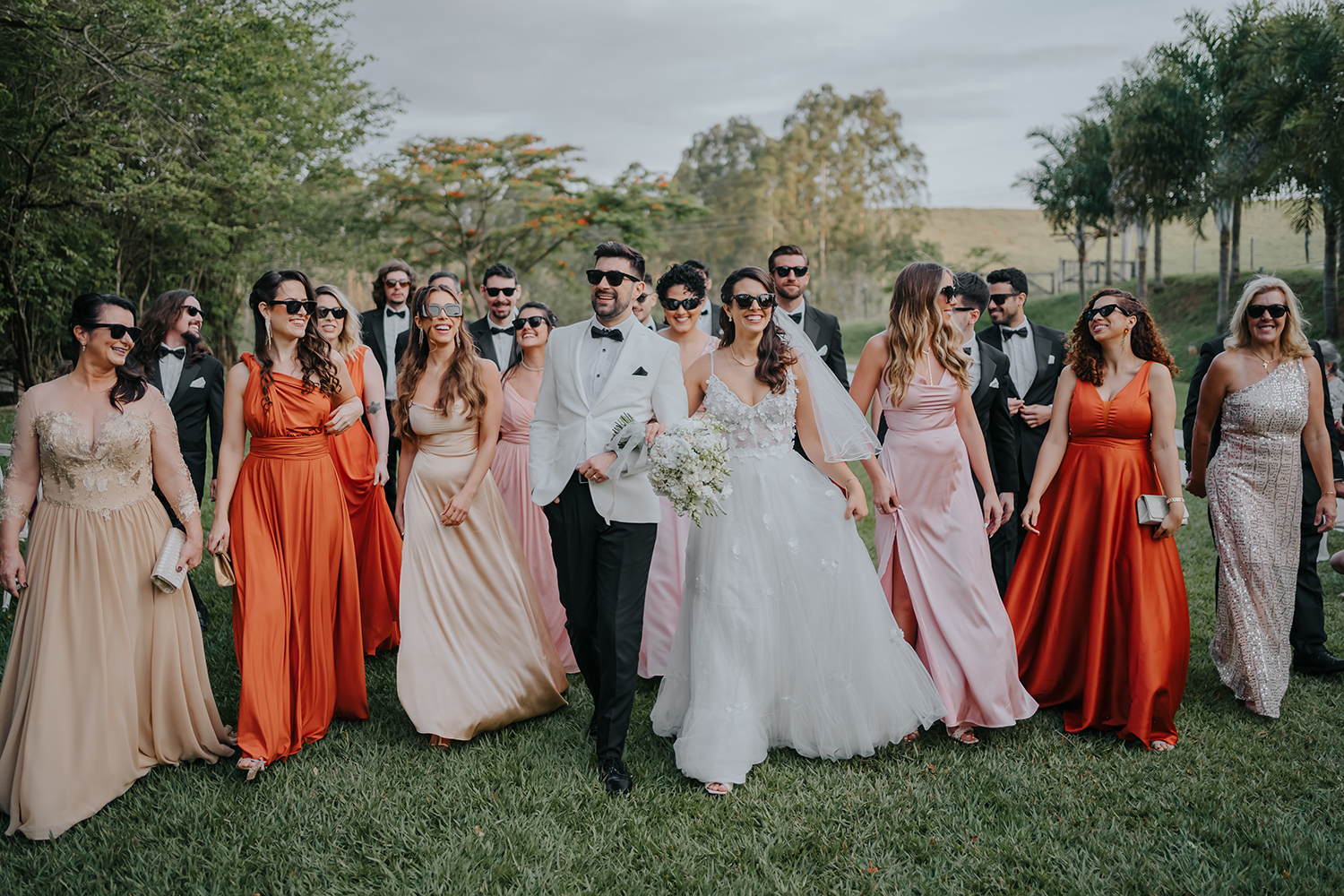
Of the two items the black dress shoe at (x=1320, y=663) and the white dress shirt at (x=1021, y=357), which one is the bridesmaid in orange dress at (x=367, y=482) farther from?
the black dress shoe at (x=1320, y=663)

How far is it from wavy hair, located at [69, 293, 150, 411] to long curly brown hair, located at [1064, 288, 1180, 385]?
15.5 ft

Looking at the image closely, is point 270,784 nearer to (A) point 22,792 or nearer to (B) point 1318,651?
(A) point 22,792

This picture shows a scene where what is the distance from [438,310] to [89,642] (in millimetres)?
2270

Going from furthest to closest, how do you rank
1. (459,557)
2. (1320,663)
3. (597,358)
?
1. (1320,663)
2. (459,557)
3. (597,358)

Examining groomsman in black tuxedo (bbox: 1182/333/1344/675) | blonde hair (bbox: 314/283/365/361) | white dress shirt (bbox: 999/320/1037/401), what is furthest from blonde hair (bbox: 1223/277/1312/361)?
blonde hair (bbox: 314/283/365/361)

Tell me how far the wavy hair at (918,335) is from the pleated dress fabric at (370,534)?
3.38 meters

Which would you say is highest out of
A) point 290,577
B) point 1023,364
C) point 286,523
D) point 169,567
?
point 1023,364

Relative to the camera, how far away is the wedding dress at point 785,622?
4.26 meters

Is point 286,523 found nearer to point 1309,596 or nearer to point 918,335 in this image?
point 918,335

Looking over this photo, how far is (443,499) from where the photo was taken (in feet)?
16.0

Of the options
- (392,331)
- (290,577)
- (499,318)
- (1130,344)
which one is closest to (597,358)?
(290,577)

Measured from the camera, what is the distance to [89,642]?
3969 mm

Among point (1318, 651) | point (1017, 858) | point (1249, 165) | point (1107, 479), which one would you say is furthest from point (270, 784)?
point (1249, 165)

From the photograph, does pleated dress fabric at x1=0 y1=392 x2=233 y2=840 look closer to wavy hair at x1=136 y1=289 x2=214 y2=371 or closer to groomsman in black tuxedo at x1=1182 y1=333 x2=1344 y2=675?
wavy hair at x1=136 y1=289 x2=214 y2=371
